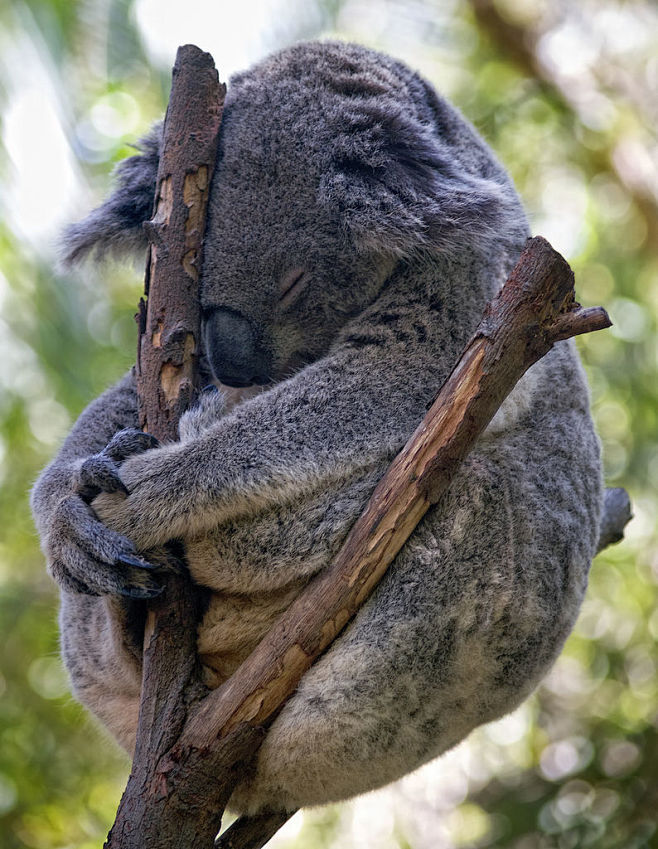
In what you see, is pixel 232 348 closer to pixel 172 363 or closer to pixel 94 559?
pixel 172 363

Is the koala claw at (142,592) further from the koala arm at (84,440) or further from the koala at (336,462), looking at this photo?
the koala arm at (84,440)

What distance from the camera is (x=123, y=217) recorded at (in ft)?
10.7

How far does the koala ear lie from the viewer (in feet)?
8.84

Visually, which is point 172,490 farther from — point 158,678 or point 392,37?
point 392,37

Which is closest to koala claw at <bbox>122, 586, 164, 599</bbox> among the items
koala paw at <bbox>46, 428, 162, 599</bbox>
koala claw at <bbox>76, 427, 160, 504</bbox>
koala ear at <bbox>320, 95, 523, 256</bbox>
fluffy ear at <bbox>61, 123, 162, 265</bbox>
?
koala paw at <bbox>46, 428, 162, 599</bbox>

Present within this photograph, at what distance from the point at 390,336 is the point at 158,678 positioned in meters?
1.18

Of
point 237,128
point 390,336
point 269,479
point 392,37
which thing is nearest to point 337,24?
point 392,37

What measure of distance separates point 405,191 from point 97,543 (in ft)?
4.56

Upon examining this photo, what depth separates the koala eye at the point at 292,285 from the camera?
2.91m

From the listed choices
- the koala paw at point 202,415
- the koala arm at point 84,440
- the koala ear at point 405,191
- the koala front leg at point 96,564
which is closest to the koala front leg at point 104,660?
the koala front leg at point 96,564

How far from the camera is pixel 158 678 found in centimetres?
239

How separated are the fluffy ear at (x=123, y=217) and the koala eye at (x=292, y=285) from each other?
2.19ft

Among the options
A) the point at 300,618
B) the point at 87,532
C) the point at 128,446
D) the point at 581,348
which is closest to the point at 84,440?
the point at 128,446

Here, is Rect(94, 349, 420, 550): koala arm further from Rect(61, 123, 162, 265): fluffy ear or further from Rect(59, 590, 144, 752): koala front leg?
Rect(61, 123, 162, 265): fluffy ear
